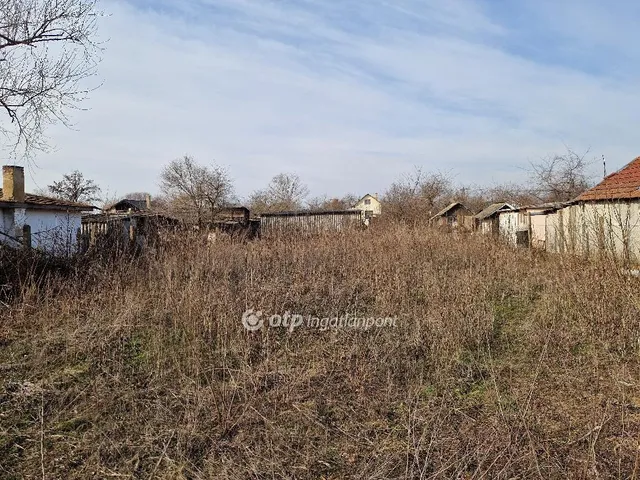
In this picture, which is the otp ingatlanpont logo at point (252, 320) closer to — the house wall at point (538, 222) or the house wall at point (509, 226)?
the house wall at point (509, 226)

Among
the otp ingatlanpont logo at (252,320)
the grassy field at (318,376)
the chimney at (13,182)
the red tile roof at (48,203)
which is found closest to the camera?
the grassy field at (318,376)

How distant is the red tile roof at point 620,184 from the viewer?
1005cm

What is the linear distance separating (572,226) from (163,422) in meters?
6.01

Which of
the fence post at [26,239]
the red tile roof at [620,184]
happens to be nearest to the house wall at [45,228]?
the fence post at [26,239]

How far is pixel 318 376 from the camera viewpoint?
4.02 meters

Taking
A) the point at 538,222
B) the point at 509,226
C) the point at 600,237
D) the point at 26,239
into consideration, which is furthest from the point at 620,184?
the point at 26,239

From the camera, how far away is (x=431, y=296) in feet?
19.4

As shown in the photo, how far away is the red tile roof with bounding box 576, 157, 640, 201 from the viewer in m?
10.1

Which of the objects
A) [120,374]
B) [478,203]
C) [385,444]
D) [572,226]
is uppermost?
[478,203]

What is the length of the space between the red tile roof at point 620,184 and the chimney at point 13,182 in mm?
15351

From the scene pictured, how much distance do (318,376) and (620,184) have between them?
10.9m

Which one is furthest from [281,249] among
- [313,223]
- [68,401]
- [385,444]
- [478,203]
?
[478,203]

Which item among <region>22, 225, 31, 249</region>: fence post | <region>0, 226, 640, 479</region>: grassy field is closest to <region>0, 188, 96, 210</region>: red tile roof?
<region>22, 225, 31, 249</region>: fence post

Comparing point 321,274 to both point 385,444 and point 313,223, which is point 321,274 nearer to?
point 385,444
